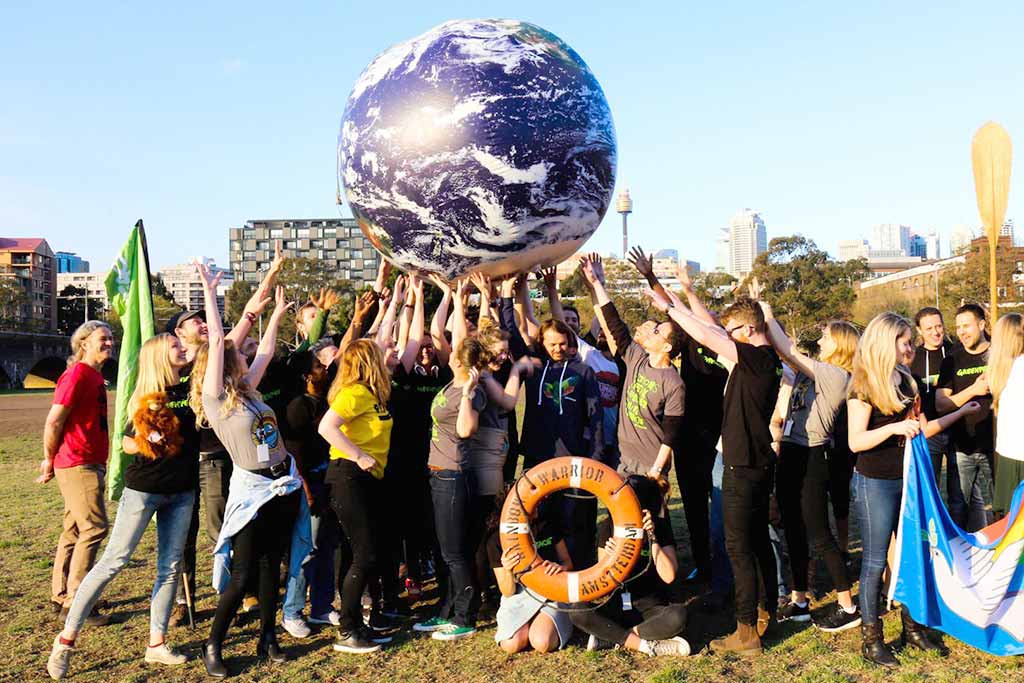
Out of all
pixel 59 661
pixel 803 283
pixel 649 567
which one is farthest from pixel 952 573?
pixel 803 283

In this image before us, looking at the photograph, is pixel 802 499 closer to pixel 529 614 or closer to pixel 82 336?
pixel 529 614

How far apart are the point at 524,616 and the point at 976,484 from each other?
408 cm

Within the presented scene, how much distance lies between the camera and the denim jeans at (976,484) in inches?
281

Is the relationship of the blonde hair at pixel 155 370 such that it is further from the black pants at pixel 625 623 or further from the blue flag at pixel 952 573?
the blue flag at pixel 952 573

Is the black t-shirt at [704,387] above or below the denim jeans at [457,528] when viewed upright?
above

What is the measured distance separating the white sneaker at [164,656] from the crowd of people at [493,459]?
13mm

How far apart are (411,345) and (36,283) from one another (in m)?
157

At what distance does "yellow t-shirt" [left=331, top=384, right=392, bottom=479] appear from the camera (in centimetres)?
578

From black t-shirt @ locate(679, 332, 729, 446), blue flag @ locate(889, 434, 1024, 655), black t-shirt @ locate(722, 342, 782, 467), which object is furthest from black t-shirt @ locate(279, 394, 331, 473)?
blue flag @ locate(889, 434, 1024, 655)

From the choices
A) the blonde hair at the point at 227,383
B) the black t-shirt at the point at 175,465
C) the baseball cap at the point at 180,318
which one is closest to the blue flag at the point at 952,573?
the blonde hair at the point at 227,383

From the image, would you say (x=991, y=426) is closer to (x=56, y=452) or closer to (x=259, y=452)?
(x=259, y=452)

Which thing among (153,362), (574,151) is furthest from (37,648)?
(574,151)

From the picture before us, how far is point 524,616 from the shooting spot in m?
5.73

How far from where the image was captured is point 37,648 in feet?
19.4
